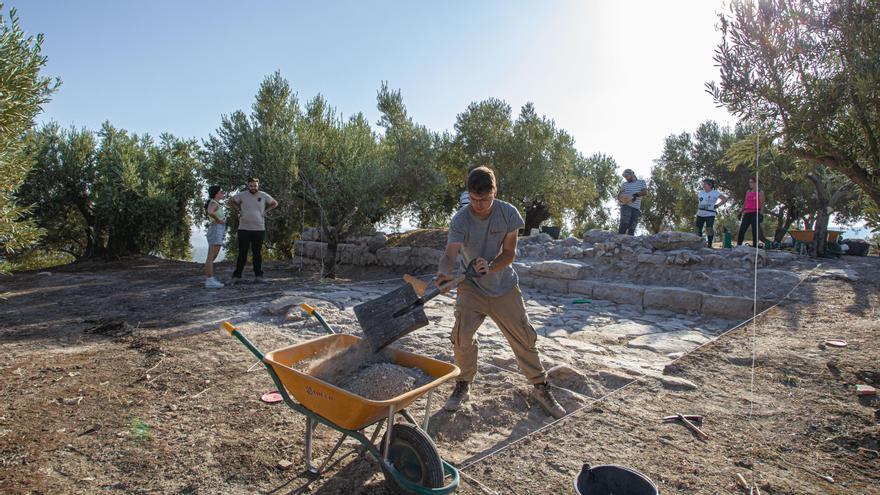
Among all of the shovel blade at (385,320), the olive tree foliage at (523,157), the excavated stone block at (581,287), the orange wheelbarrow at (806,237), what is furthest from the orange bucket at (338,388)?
the olive tree foliage at (523,157)

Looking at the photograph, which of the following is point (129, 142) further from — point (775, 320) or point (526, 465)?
point (775, 320)

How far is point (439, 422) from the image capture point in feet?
11.5

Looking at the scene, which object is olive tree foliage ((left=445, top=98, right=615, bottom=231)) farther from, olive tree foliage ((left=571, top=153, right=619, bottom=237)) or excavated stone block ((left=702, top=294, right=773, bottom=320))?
excavated stone block ((left=702, top=294, right=773, bottom=320))

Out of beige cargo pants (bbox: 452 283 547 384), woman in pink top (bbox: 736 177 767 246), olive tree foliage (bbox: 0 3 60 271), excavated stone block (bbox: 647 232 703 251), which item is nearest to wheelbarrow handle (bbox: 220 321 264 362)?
beige cargo pants (bbox: 452 283 547 384)

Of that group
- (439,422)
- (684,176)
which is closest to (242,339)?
(439,422)

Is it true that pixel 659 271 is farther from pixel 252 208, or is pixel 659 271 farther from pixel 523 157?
pixel 523 157

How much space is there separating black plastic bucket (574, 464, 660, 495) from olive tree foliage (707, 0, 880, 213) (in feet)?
12.0

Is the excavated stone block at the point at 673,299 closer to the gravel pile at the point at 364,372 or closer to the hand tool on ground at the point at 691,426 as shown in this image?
the hand tool on ground at the point at 691,426

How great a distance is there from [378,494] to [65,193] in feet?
49.9

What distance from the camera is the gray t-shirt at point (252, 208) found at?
8375mm

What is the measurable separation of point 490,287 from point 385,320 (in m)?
A: 0.87

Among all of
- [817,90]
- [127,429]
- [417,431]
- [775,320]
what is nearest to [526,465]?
[417,431]

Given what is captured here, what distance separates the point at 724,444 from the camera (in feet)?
10.5

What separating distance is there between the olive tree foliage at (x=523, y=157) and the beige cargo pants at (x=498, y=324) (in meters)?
14.2
